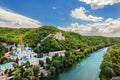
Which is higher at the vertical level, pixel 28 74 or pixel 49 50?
pixel 49 50

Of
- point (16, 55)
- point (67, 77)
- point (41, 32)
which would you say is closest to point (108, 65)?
point (67, 77)

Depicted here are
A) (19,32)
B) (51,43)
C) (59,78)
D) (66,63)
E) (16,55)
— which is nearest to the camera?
(59,78)

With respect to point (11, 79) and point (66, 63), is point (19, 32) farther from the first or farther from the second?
point (11, 79)

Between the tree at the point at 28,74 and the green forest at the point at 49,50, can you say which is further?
the green forest at the point at 49,50

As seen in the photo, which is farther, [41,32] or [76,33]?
[76,33]

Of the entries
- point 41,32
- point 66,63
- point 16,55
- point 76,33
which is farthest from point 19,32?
point 66,63

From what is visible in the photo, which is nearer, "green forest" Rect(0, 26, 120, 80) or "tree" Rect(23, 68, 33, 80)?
"tree" Rect(23, 68, 33, 80)

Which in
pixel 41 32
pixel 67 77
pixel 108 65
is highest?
pixel 41 32

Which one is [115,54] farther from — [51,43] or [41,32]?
[41,32]

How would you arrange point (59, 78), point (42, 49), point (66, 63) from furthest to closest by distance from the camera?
point (42, 49) → point (66, 63) → point (59, 78)

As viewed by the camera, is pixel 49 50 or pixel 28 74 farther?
pixel 49 50

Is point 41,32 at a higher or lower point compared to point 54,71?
higher
